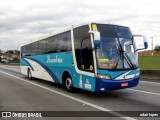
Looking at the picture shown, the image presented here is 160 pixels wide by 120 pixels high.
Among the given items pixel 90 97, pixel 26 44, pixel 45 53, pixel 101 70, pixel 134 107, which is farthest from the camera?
pixel 26 44

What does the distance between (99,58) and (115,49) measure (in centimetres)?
80

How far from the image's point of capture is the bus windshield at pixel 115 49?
1088cm

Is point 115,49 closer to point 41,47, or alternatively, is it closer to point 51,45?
point 51,45

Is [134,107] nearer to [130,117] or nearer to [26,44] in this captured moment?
[130,117]

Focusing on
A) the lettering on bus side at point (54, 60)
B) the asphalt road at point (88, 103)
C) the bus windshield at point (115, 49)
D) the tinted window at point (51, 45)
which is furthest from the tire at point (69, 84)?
the bus windshield at point (115, 49)

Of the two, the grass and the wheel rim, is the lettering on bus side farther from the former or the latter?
the grass

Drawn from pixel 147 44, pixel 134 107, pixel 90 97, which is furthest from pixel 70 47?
pixel 134 107

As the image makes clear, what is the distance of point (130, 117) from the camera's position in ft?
26.2

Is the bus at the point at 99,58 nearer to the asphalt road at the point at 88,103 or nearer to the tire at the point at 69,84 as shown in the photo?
the tire at the point at 69,84

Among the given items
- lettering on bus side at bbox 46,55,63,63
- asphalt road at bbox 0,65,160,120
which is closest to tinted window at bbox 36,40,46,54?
lettering on bus side at bbox 46,55,63,63

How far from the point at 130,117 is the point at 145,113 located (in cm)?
70

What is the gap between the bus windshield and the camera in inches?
428

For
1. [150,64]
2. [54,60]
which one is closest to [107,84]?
[54,60]

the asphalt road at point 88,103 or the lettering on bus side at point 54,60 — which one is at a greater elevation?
the lettering on bus side at point 54,60
